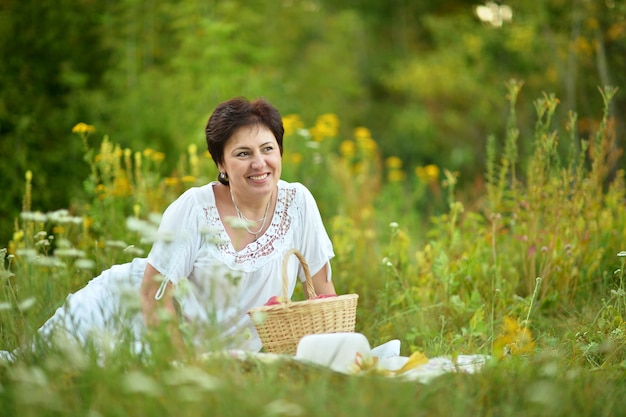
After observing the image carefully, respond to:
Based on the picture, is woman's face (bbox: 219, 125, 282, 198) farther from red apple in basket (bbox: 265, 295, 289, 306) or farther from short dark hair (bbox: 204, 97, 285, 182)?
red apple in basket (bbox: 265, 295, 289, 306)

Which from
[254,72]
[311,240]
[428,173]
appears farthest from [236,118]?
[254,72]

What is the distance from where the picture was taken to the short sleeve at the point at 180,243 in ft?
11.5

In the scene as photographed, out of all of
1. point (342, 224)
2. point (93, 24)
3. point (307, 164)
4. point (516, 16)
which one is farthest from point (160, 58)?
point (342, 224)

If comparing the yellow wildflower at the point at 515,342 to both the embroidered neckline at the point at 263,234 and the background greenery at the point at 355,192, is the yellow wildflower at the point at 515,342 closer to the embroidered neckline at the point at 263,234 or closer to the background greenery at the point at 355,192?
the background greenery at the point at 355,192

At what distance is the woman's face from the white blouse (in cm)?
20

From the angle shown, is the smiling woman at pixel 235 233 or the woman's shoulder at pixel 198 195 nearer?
the smiling woman at pixel 235 233

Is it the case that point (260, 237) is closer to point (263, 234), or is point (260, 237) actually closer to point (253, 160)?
point (263, 234)

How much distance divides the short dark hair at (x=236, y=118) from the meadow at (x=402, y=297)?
57 centimetres

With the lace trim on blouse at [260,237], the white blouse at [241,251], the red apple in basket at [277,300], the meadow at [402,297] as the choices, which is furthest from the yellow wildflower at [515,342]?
the lace trim on blouse at [260,237]

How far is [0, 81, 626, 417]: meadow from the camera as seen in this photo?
8.11ft

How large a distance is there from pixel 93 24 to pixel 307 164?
148 inches

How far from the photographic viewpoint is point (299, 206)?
153 inches

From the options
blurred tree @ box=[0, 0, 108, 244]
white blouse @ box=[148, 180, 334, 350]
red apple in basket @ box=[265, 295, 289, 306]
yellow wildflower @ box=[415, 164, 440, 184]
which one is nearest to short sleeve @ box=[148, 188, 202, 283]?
white blouse @ box=[148, 180, 334, 350]

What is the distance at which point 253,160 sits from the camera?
142 inches
